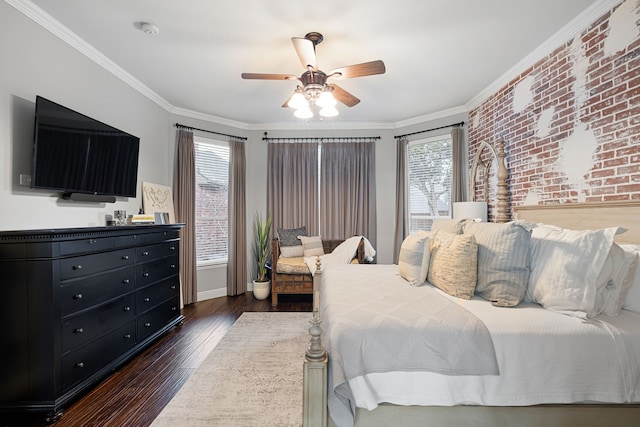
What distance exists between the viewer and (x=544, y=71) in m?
2.62

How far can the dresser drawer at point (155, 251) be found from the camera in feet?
8.45

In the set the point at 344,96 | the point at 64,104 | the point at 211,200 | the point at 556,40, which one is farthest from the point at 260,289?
the point at 556,40

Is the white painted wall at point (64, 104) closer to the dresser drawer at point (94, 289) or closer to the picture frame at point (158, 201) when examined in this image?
the picture frame at point (158, 201)

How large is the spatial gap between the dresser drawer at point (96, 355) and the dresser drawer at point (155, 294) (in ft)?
0.57

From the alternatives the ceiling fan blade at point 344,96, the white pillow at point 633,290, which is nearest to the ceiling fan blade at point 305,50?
the ceiling fan blade at point 344,96

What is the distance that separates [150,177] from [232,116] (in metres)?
1.51

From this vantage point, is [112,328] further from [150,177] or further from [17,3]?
[17,3]

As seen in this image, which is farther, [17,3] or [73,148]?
[73,148]

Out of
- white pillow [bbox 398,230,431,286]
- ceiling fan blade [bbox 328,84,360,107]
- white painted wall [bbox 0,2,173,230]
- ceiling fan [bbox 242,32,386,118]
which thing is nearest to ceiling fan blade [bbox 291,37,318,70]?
ceiling fan [bbox 242,32,386,118]

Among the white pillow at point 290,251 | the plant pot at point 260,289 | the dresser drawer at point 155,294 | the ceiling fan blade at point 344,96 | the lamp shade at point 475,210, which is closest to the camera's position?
the dresser drawer at point 155,294

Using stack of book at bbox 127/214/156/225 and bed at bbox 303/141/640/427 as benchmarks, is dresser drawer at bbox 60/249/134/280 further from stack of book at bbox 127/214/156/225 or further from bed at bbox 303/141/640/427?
bed at bbox 303/141/640/427

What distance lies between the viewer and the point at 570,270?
1.53 meters

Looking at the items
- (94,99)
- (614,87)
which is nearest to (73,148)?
(94,99)

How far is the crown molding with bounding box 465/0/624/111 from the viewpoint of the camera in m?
2.06
